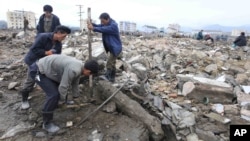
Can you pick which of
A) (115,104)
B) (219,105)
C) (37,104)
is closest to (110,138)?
(115,104)

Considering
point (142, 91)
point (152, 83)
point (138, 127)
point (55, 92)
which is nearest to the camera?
point (55, 92)

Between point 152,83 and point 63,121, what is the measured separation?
342 centimetres

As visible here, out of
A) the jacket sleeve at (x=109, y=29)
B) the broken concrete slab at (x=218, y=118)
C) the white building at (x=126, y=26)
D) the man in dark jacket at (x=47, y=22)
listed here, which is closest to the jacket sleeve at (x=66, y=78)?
the jacket sleeve at (x=109, y=29)

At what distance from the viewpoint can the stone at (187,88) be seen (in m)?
5.67

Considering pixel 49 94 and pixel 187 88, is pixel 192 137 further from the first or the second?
pixel 49 94

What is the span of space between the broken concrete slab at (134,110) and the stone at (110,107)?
0.28 feet

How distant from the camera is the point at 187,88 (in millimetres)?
5797

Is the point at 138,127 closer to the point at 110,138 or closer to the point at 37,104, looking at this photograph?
the point at 110,138

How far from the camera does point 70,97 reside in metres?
4.46

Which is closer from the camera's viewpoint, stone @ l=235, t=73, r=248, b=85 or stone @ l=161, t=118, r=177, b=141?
stone @ l=161, t=118, r=177, b=141

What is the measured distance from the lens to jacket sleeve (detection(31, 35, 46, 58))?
4.01 m

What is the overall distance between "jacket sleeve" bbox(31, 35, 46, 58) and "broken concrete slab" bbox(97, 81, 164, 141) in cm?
122

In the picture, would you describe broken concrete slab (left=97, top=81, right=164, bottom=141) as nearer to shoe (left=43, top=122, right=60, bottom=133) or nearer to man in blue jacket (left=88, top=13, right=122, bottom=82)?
man in blue jacket (left=88, top=13, right=122, bottom=82)

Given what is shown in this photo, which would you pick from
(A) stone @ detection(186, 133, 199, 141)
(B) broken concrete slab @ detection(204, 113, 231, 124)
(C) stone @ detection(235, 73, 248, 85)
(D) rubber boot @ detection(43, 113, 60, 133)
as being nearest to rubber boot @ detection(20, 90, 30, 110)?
(D) rubber boot @ detection(43, 113, 60, 133)
